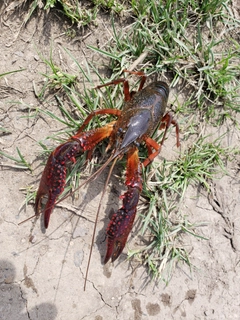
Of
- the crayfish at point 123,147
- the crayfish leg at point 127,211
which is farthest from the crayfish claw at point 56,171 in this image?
the crayfish leg at point 127,211

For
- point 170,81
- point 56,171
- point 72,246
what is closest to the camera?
point 56,171

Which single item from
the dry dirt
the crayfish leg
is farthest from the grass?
the crayfish leg

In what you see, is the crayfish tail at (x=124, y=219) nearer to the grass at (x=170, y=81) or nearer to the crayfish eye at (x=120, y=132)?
the grass at (x=170, y=81)

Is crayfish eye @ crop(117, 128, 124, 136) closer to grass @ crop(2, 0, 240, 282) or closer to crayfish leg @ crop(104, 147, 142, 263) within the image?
crayfish leg @ crop(104, 147, 142, 263)

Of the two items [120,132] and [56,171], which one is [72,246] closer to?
[56,171]

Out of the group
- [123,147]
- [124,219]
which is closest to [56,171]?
[123,147]

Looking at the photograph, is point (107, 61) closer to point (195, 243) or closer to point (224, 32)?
point (224, 32)
